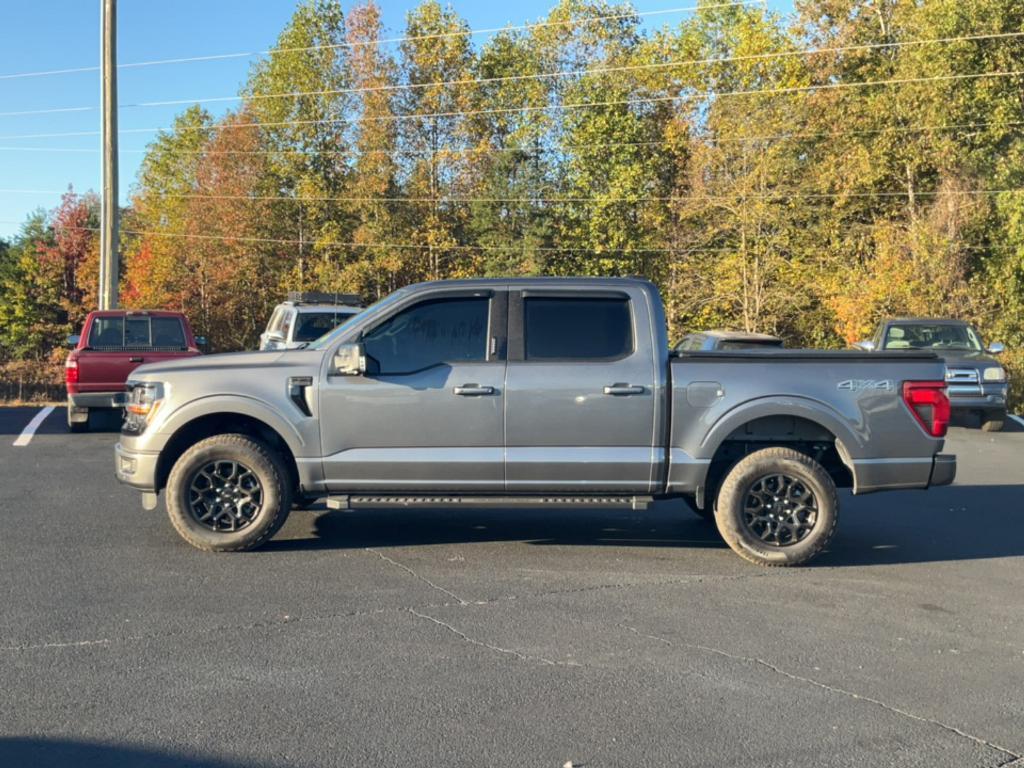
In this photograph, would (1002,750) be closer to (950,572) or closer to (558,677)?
(558,677)

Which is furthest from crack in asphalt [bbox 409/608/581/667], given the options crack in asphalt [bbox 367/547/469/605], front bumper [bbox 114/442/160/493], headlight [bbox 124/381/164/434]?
headlight [bbox 124/381/164/434]

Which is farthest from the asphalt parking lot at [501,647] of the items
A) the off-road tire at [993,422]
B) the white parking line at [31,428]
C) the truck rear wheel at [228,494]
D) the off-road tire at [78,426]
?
the off-road tire at [993,422]

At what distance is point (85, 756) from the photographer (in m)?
3.92

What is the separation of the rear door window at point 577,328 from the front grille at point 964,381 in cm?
1134

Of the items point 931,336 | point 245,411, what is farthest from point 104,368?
point 931,336

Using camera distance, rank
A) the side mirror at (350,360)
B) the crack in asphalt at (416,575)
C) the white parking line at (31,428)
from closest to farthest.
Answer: the crack in asphalt at (416,575) < the side mirror at (350,360) < the white parking line at (31,428)

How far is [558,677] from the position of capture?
484 cm

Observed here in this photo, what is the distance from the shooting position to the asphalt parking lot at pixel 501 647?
4.11 m

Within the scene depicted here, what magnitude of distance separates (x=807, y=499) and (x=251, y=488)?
4.01 metres

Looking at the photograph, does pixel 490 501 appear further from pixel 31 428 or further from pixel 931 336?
pixel 931 336

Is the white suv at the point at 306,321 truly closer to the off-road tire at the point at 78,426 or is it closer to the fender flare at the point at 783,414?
the off-road tire at the point at 78,426

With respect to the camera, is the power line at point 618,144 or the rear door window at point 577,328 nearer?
the rear door window at point 577,328

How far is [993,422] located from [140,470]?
14726 mm

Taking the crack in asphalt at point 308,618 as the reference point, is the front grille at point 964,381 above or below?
above
